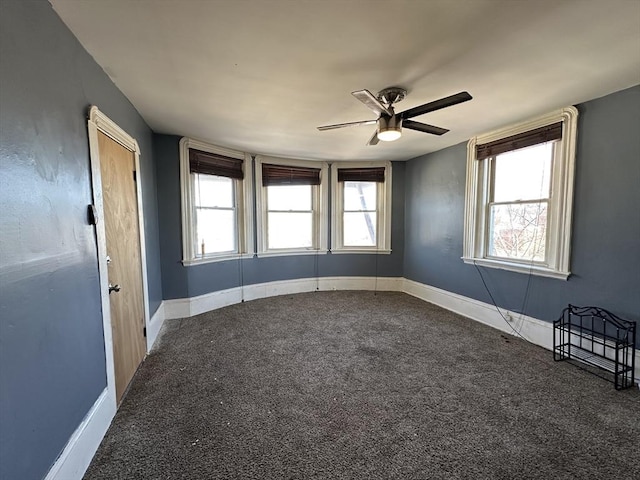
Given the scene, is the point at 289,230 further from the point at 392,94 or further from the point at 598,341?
the point at 598,341

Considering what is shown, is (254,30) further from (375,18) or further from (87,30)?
(87,30)

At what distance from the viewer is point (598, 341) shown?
2660 millimetres

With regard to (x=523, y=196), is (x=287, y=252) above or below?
below

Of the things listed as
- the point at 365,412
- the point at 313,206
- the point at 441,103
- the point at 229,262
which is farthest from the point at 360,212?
the point at 365,412

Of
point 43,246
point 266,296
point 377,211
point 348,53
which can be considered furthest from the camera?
point 377,211

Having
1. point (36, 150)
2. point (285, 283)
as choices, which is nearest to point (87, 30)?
point (36, 150)

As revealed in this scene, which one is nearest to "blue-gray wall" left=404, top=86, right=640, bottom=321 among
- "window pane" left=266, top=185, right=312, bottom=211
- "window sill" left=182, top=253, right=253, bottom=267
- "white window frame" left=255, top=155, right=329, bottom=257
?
"white window frame" left=255, top=155, right=329, bottom=257

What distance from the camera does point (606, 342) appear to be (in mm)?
2588

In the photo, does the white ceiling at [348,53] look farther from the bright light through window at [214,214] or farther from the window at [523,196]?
the bright light through window at [214,214]

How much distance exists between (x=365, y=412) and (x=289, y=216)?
3.55 metres

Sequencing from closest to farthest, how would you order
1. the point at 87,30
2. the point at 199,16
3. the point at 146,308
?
the point at 199,16 < the point at 87,30 < the point at 146,308

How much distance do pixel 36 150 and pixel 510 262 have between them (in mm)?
4193

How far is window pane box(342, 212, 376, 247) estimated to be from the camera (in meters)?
5.35

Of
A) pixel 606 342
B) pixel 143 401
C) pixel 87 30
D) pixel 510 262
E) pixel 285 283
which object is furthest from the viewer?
pixel 285 283
